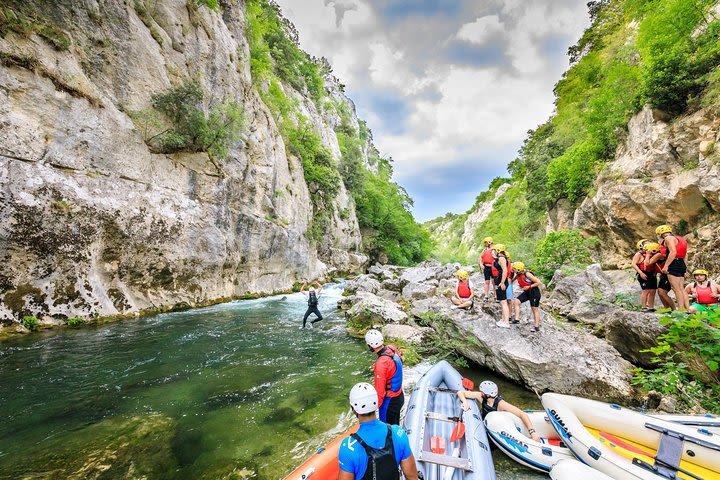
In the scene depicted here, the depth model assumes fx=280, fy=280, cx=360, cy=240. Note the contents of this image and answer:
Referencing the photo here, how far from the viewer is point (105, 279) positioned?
1035cm

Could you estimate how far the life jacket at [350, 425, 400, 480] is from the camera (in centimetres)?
211

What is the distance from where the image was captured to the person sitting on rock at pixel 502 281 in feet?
21.3

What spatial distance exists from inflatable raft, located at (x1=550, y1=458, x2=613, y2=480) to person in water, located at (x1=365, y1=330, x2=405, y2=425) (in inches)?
67.8

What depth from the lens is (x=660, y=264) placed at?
21.2 ft

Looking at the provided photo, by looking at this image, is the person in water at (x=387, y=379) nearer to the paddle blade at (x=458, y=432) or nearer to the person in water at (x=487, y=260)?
the paddle blade at (x=458, y=432)

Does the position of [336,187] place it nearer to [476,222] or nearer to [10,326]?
[10,326]

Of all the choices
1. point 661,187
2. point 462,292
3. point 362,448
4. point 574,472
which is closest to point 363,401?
point 362,448

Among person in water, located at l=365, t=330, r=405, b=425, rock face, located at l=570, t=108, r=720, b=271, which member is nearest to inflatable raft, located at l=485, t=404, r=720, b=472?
person in water, located at l=365, t=330, r=405, b=425

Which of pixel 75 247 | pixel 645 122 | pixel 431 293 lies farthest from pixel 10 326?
pixel 645 122

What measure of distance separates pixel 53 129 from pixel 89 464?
10862 mm

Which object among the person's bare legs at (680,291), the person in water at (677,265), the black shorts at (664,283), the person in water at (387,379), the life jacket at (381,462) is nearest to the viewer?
the life jacket at (381,462)

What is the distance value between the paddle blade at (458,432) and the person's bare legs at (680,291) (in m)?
5.69

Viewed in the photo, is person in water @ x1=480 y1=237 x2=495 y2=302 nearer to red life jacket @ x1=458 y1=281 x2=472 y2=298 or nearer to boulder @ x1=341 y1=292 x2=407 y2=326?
red life jacket @ x1=458 y1=281 x2=472 y2=298

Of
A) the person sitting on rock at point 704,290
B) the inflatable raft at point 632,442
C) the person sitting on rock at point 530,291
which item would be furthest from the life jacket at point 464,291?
the person sitting on rock at point 704,290
